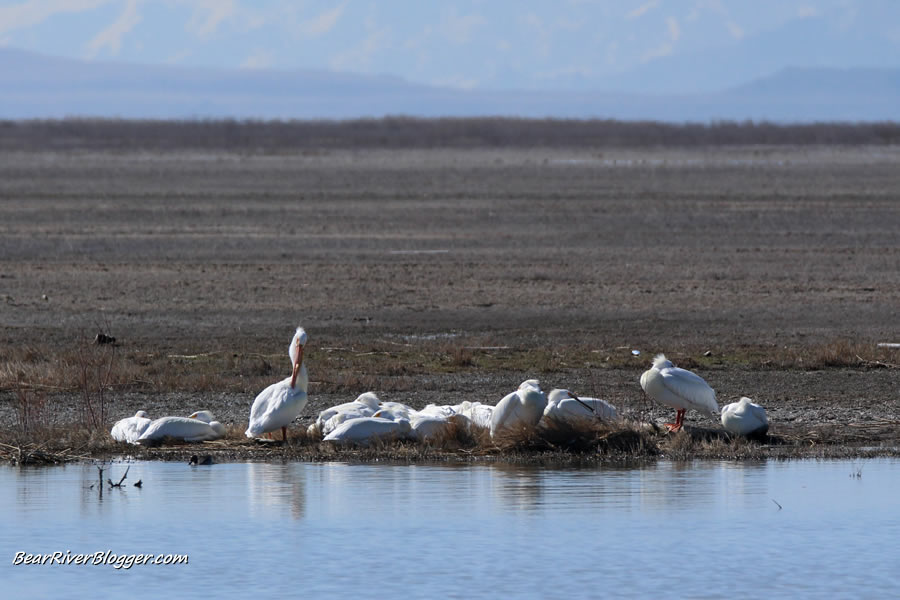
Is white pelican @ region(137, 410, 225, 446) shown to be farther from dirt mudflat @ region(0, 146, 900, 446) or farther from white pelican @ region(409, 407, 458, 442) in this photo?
white pelican @ region(409, 407, 458, 442)

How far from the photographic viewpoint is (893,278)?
25984 mm

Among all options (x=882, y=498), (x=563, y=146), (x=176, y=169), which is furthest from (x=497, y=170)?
(x=882, y=498)

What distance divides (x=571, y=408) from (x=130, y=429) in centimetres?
367

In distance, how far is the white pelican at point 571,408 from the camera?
42.7 ft

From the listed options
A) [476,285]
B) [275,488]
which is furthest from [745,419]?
[476,285]

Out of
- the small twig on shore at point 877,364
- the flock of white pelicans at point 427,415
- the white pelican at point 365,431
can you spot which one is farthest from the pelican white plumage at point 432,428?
the small twig on shore at point 877,364

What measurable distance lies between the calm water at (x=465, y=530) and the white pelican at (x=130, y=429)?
18.6 inches

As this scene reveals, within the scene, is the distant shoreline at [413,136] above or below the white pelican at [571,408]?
above

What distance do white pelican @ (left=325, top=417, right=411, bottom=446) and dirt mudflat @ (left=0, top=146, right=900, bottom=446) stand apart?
1867mm

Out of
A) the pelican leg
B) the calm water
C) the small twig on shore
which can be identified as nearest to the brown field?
the small twig on shore

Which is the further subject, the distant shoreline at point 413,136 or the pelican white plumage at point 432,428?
the distant shoreline at point 413,136

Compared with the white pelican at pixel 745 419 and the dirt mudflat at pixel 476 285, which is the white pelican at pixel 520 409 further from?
the dirt mudflat at pixel 476 285

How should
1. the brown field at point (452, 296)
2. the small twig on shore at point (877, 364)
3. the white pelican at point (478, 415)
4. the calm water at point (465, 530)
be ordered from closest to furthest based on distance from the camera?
the calm water at point (465, 530), the white pelican at point (478, 415), the brown field at point (452, 296), the small twig on shore at point (877, 364)

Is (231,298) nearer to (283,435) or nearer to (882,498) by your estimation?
(283,435)
